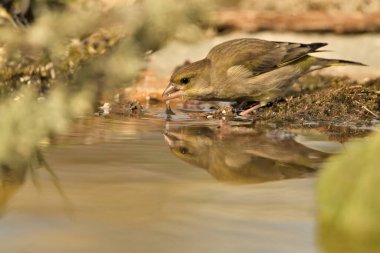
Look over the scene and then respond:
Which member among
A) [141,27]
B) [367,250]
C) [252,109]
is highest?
[141,27]

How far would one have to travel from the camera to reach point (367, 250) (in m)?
3.43

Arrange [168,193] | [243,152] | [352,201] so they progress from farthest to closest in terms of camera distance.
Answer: [243,152]
[168,193]
[352,201]

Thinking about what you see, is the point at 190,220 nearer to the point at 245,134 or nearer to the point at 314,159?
the point at 314,159

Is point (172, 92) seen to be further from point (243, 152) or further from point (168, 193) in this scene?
point (168, 193)

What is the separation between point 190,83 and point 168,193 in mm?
2994

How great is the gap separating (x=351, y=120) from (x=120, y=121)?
1.92 meters

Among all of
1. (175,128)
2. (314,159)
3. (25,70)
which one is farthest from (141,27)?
(314,159)

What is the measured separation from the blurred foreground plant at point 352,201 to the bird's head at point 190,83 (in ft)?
12.3

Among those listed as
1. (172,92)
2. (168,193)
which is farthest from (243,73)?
(168,193)

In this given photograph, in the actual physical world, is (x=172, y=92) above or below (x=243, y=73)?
below

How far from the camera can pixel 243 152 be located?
5660 millimetres

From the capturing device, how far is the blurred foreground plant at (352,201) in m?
3.49

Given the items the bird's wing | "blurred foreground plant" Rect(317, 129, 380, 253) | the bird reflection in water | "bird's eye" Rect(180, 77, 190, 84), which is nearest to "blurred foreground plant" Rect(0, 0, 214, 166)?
"bird's eye" Rect(180, 77, 190, 84)

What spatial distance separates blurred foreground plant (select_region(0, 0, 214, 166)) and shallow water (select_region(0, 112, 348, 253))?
1184 mm
